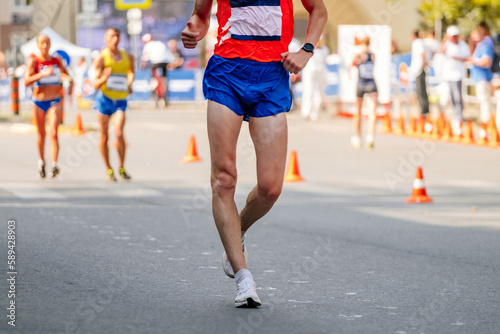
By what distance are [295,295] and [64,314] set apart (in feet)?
4.65

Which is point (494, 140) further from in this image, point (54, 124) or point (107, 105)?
Answer: point (54, 124)

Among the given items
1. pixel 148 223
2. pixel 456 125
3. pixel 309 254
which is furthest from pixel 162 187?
pixel 456 125

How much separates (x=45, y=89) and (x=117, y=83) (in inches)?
46.0

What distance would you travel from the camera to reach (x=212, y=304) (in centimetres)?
584

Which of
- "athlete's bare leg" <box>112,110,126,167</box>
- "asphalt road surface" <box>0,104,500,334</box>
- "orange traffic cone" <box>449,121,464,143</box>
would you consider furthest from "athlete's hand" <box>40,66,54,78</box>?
"orange traffic cone" <box>449,121,464,143</box>

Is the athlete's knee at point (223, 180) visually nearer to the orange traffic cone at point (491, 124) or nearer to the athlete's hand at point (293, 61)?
the athlete's hand at point (293, 61)

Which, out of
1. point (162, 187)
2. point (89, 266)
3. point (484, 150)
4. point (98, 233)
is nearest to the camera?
point (89, 266)

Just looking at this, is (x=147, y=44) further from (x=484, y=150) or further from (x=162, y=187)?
(x=162, y=187)

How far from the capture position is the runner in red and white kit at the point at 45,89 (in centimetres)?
1377

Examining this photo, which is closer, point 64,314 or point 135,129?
point 64,314

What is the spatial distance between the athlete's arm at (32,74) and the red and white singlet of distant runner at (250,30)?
26.7 feet

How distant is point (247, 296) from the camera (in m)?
5.66

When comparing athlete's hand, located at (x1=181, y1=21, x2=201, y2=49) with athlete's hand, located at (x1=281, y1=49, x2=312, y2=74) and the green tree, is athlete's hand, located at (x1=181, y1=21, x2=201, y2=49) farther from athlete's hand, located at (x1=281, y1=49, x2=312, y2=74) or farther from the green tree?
the green tree

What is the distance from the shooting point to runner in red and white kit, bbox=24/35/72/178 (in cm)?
1377
